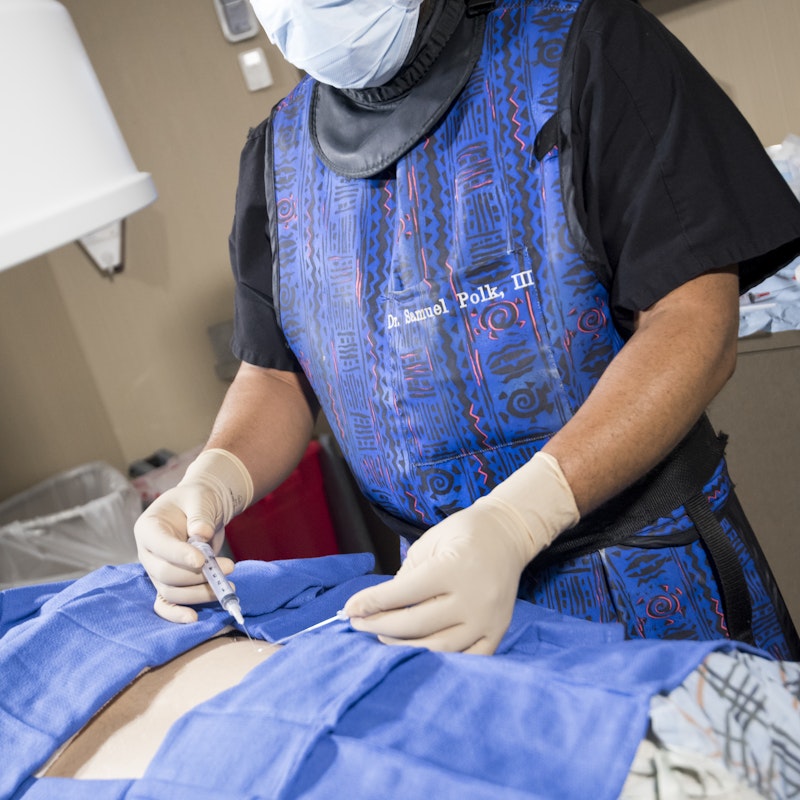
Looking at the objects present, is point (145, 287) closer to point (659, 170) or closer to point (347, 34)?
point (347, 34)

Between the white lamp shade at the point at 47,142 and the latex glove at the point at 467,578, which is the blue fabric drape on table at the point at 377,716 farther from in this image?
the white lamp shade at the point at 47,142

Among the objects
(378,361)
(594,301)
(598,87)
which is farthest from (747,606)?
(598,87)

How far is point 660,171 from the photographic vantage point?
3.62 ft

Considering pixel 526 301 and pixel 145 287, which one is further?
pixel 145 287

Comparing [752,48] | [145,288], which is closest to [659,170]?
[752,48]

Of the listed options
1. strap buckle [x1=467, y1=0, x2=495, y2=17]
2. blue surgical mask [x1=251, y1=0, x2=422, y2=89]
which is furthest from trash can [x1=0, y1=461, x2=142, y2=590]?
strap buckle [x1=467, y1=0, x2=495, y2=17]

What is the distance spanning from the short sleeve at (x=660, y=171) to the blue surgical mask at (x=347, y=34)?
23 cm

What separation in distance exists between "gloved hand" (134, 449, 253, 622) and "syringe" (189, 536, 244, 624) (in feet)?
0.04

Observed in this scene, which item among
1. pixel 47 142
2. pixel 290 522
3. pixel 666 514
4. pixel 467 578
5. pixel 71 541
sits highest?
pixel 47 142

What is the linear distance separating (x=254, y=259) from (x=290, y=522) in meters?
1.51

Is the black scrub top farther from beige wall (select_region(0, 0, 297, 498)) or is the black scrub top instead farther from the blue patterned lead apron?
beige wall (select_region(0, 0, 297, 498))

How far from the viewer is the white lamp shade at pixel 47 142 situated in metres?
0.81

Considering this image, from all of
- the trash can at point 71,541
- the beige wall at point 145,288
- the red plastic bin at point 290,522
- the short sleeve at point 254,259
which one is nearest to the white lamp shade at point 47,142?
the short sleeve at point 254,259

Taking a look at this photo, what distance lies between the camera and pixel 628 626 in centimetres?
121
